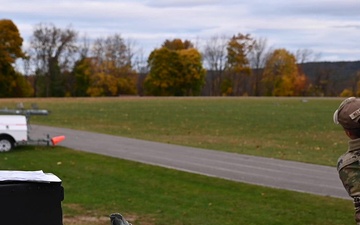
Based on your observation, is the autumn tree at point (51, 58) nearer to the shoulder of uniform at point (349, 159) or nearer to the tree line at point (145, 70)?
the tree line at point (145, 70)

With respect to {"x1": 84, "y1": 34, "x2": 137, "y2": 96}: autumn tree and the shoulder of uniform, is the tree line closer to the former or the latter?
{"x1": 84, "y1": 34, "x2": 137, "y2": 96}: autumn tree

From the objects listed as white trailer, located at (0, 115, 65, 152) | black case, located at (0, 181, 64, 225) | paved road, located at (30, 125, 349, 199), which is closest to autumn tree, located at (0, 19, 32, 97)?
paved road, located at (30, 125, 349, 199)

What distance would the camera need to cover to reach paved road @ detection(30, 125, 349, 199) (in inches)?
552

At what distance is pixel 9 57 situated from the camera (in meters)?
77.8

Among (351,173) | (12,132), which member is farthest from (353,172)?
(12,132)

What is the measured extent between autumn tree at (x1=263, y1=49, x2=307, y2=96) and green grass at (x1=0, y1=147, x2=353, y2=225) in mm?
86593

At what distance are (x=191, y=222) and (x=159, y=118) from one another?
2792 cm

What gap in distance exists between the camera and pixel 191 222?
976 centimetres

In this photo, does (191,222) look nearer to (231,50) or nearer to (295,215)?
(295,215)

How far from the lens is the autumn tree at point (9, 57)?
7706 cm

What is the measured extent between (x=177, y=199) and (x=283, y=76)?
303 feet

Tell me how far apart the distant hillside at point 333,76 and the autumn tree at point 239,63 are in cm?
948

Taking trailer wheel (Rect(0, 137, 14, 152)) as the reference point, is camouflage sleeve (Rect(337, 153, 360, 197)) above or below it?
above

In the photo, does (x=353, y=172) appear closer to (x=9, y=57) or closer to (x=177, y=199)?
(x=177, y=199)
